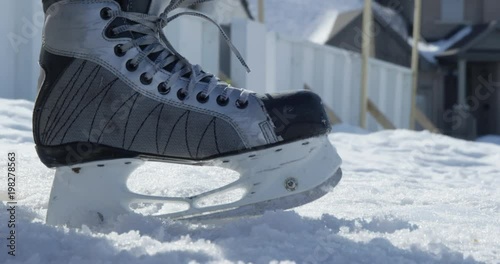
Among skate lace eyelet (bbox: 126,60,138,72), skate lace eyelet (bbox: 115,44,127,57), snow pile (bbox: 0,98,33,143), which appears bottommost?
snow pile (bbox: 0,98,33,143)

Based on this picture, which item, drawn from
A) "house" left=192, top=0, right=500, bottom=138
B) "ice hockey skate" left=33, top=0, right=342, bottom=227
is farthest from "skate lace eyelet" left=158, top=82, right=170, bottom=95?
"house" left=192, top=0, right=500, bottom=138

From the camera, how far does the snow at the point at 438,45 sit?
1081 cm

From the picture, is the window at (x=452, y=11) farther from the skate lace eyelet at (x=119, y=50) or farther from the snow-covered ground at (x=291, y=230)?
the skate lace eyelet at (x=119, y=50)

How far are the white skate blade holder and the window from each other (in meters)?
11.1

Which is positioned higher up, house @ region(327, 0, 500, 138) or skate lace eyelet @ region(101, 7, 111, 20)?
skate lace eyelet @ region(101, 7, 111, 20)

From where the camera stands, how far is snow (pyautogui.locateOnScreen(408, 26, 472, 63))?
10.8 metres

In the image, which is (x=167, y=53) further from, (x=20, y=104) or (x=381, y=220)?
(x=20, y=104)

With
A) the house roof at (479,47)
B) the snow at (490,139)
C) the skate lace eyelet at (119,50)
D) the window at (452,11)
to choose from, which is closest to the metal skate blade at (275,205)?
the skate lace eyelet at (119,50)

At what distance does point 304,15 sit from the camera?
12258 mm

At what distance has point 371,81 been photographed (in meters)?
5.63

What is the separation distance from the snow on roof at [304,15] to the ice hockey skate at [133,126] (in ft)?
33.5

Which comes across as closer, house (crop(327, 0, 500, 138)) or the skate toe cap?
the skate toe cap

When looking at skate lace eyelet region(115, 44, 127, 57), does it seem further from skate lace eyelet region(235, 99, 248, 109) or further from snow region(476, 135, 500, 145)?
snow region(476, 135, 500, 145)

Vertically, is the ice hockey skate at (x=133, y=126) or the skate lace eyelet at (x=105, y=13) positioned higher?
the skate lace eyelet at (x=105, y=13)
